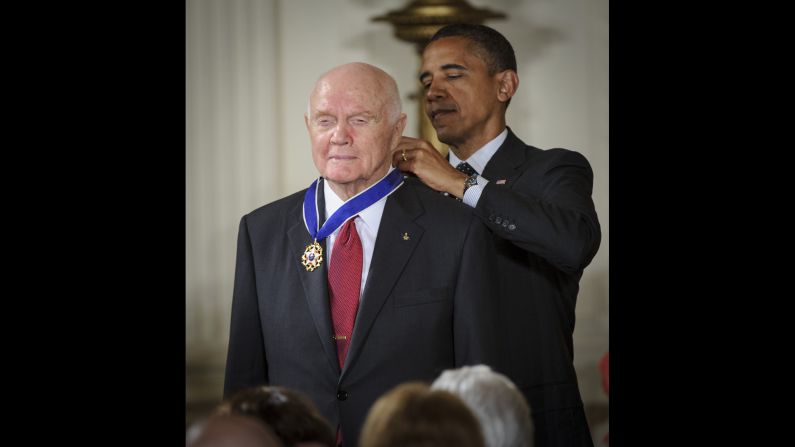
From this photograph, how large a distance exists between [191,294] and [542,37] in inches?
67.6

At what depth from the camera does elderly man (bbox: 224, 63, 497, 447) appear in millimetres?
3600

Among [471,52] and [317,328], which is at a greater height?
[471,52]

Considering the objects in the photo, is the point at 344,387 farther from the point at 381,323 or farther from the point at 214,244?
the point at 214,244

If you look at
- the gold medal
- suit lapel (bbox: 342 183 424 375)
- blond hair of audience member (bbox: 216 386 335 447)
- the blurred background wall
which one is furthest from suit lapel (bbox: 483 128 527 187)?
blond hair of audience member (bbox: 216 386 335 447)

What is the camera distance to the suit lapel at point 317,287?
11.9 ft

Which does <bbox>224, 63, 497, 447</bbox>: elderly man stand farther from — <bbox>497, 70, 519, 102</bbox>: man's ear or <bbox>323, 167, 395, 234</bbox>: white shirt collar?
<bbox>497, 70, 519, 102</bbox>: man's ear

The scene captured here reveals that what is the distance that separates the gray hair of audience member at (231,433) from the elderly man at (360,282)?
1115 mm

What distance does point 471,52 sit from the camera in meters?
4.11

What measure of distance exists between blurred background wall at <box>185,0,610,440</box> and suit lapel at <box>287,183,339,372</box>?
501mm

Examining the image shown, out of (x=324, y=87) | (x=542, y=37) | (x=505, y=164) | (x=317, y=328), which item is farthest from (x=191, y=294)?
(x=542, y=37)

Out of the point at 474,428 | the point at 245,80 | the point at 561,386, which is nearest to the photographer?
the point at 474,428

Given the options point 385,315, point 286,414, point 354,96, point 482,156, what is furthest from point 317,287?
point 286,414

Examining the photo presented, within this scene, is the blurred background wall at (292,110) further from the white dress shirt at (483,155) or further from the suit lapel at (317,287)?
the suit lapel at (317,287)

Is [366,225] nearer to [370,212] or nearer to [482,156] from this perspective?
[370,212]
